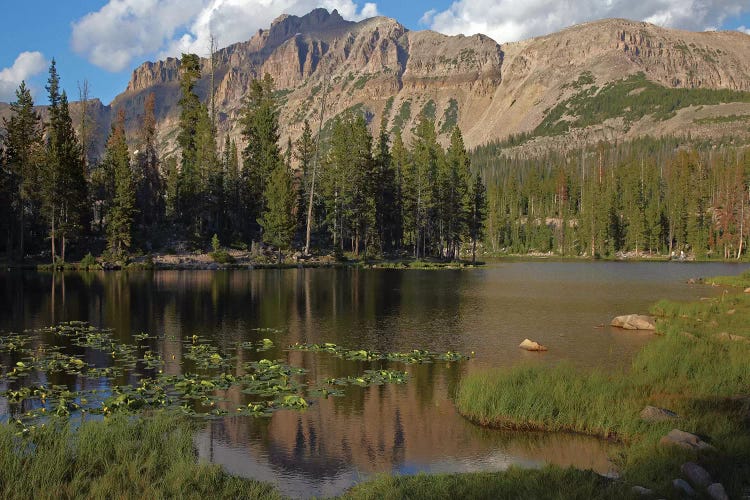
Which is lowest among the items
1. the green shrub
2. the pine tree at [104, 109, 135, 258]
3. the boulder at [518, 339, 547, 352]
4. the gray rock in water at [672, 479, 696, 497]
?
the boulder at [518, 339, 547, 352]

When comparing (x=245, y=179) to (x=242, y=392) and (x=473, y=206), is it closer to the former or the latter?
(x=473, y=206)

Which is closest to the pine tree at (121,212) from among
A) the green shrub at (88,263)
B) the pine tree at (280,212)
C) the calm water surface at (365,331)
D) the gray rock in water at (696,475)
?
the green shrub at (88,263)

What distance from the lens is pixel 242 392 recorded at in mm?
19469

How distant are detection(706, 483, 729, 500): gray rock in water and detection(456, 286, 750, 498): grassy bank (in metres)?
0.48

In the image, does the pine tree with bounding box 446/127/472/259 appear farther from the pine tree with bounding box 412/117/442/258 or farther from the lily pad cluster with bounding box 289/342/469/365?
the lily pad cluster with bounding box 289/342/469/365

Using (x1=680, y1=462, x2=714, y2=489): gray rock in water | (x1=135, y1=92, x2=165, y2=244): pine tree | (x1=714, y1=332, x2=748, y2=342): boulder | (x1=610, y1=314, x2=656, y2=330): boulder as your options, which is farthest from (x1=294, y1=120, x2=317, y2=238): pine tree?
(x1=680, y1=462, x2=714, y2=489): gray rock in water

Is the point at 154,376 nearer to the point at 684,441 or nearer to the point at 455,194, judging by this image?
the point at 684,441

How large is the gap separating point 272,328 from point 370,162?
64.7m

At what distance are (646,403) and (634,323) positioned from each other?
17.9m

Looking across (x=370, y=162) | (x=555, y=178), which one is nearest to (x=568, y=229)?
(x=555, y=178)

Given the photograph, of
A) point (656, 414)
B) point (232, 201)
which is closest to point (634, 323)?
point (656, 414)

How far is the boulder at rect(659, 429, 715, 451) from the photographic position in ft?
42.5

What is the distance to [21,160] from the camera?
74750 millimetres

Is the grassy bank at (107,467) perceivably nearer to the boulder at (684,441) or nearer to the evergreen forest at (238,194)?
the boulder at (684,441)
